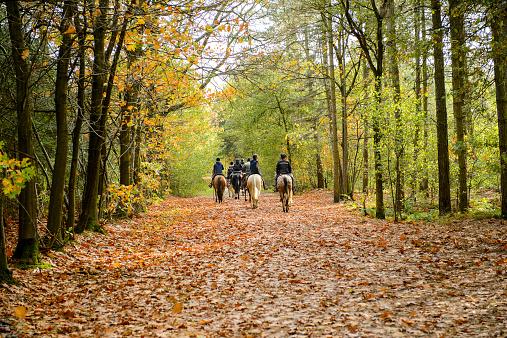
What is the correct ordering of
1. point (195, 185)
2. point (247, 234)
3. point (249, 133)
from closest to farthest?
1. point (247, 234)
2. point (195, 185)
3. point (249, 133)

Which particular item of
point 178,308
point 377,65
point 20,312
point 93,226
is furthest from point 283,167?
point 20,312

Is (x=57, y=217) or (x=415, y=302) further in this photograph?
(x=57, y=217)

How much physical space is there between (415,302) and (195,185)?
2655cm

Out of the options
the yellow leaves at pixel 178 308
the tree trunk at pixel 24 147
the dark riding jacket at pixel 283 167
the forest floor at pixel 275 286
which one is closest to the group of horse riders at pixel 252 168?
the dark riding jacket at pixel 283 167

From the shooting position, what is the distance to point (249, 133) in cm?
3253

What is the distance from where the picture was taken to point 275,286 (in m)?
5.96

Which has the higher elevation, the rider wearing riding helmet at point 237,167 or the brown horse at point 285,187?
the rider wearing riding helmet at point 237,167

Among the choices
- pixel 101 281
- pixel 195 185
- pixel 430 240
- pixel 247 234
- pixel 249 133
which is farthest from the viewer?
pixel 249 133

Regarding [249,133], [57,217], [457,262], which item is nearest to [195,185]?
[249,133]

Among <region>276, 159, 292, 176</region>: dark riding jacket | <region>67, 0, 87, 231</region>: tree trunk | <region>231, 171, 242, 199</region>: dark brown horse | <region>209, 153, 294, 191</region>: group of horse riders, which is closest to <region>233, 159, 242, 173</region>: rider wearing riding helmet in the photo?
<region>209, 153, 294, 191</region>: group of horse riders

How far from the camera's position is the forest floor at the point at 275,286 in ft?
13.8

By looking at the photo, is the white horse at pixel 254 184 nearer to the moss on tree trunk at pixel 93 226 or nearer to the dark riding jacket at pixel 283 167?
the dark riding jacket at pixel 283 167

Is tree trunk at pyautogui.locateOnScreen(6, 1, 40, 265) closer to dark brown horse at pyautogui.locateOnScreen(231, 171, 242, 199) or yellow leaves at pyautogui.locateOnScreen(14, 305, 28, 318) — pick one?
yellow leaves at pyautogui.locateOnScreen(14, 305, 28, 318)

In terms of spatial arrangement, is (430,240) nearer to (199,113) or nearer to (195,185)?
(199,113)
